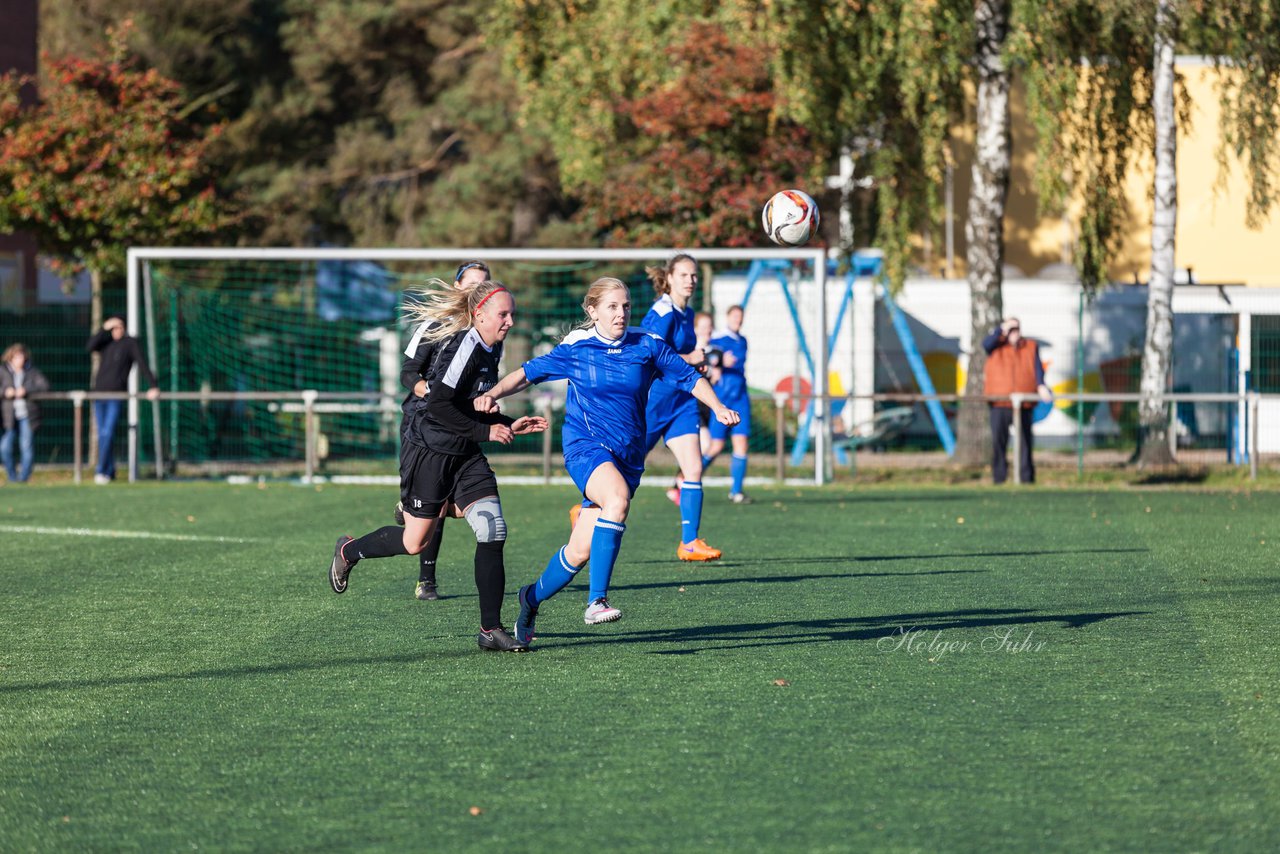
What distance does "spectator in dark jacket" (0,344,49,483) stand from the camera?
2012 cm

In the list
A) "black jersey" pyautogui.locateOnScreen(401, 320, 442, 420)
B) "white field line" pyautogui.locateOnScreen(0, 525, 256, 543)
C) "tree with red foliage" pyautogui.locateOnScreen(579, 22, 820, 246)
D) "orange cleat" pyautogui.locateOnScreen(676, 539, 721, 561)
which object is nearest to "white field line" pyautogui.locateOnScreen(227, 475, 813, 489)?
"white field line" pyautogui.locateOnScreen(0, 525, 256, 543)

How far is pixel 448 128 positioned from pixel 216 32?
17.7ft

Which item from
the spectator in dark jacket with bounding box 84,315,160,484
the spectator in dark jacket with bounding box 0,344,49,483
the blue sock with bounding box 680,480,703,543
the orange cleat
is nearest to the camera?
the orange cleat

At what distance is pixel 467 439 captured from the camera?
7777 mm

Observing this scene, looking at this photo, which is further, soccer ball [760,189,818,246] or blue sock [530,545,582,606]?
soccer ball [760,189,818,246]

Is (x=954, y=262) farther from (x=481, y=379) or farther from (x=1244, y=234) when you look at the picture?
(x=481, y=379)

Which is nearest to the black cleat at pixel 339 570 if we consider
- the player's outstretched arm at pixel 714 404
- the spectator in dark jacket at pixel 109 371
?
the player's outstretched arm at pixel 714 404

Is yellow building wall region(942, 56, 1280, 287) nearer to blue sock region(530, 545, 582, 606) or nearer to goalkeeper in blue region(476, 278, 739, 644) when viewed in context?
goalkeeper in blue region(476, 278, 739, 644)

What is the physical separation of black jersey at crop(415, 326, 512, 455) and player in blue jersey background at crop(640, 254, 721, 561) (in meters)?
3.05

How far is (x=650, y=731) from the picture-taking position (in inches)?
231

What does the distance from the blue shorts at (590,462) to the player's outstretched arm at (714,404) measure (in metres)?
0.46
